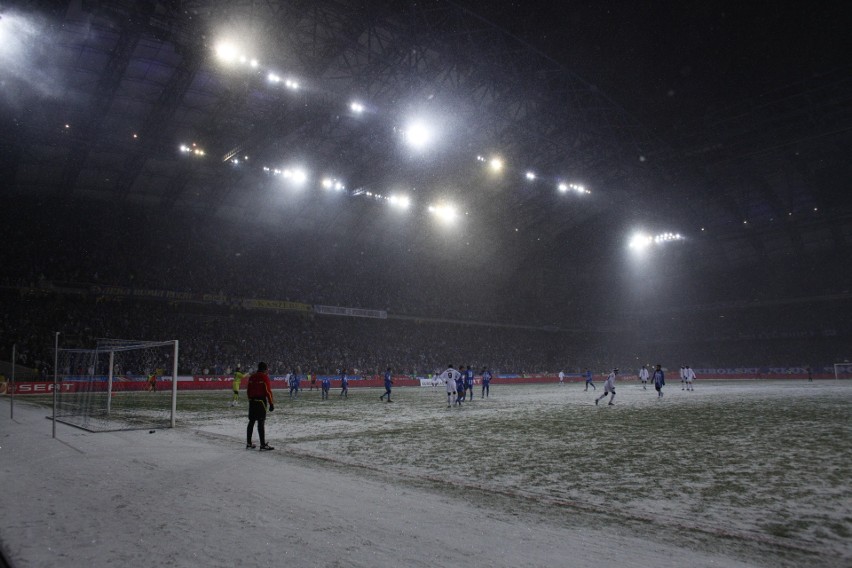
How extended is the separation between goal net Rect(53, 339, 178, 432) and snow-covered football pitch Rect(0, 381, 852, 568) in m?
3.06

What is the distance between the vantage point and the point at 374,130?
114 feet

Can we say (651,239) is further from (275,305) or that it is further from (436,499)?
(436,499)

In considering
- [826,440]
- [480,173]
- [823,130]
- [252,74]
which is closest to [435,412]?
[826,440]

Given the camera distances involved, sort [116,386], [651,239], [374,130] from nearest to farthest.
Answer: [116,386]
[374,130]
[651,239]

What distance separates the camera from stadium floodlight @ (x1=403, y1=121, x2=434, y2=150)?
32.0 m

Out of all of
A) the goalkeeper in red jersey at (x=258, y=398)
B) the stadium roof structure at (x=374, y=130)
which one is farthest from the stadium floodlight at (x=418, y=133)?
the goalkeeper in red jersey at (x=258, y=398)

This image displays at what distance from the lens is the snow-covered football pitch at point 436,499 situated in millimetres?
3932

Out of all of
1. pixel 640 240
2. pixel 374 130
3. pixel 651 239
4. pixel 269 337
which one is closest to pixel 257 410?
pixel 374 130

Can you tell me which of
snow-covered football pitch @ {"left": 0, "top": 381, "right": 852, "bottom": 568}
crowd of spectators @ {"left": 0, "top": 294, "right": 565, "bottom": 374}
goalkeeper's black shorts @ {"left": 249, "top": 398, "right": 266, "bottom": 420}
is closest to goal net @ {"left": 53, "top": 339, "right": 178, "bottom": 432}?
crowd of spectators @ {"left": 0, "top": 294, "right": 565, "bottom": 374}

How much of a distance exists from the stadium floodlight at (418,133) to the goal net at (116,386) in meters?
20.4

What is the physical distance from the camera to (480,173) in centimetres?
4303

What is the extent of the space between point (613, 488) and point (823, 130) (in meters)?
40.7

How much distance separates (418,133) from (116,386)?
26176 mm

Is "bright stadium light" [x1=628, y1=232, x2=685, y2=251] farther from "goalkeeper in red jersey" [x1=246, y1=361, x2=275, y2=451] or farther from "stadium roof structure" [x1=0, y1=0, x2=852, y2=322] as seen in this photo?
"goalkeeper in red jersey" [x1=246, y1=361, x2=275, y2=451]
